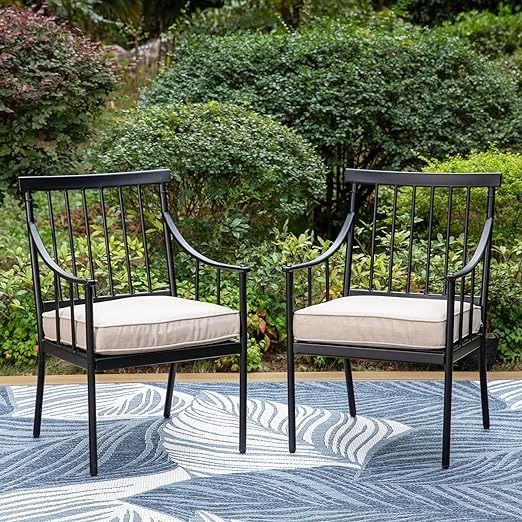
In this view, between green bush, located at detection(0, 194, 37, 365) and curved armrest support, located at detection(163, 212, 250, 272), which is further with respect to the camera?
green bush, located at detection(0, 194, 37, 365)

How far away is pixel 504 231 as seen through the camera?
17.8 feet

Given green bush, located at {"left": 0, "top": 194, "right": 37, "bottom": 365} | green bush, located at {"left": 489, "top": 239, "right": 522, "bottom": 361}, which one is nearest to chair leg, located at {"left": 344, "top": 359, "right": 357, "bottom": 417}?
green bush, located at {"left": 489, "top": 239, "right": 522, "bottom": 361}

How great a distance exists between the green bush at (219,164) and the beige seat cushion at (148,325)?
69.2 inches

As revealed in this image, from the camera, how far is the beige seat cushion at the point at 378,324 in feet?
10.9

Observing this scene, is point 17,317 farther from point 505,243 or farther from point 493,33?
point 493,33

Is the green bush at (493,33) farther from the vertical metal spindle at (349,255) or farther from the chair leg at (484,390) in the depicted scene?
→ the chair leg at (484,390)

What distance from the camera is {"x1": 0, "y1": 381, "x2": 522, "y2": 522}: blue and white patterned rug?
3.01 meters

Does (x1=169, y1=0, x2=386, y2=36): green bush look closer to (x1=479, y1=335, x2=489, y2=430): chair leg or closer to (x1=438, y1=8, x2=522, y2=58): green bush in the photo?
(x1=438, y1=8, x2=522, y2=58): green bush

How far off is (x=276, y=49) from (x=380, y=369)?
2.66m

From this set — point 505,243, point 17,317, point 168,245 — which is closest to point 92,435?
point 168,245

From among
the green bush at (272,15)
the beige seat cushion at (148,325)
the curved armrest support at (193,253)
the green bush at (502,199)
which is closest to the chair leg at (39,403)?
the beige seat cushion at (148,325)

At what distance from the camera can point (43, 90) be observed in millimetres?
5566

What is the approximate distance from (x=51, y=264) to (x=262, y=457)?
100 centimetres

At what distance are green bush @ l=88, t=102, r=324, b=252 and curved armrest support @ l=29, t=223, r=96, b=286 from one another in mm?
1693
